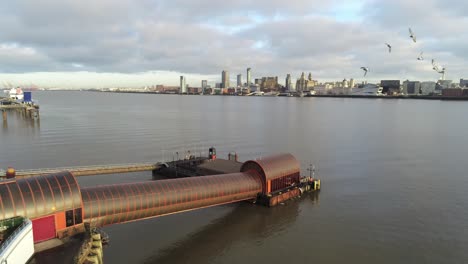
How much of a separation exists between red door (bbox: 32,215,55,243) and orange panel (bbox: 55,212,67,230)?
19 cm

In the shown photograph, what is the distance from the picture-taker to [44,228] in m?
20.2

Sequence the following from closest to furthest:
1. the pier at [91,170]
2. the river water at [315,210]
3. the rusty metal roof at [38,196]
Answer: the rusty metal roof at [38,196], the river water at [315,210], the pier at [91,170]

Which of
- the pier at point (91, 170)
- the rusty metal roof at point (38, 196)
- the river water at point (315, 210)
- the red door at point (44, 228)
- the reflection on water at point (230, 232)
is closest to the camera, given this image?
the rusty metal roof at point (38, 196)

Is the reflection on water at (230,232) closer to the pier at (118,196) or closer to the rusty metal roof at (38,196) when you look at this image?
the pier at (118,196)

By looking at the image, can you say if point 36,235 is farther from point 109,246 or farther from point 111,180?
point 111,180

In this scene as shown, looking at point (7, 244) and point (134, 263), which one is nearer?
point (7, 244)

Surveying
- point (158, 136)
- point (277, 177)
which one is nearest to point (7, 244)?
point (277, 177)

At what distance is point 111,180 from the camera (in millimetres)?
40281

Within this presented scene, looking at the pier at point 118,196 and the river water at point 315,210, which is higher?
the pier at point 118,196

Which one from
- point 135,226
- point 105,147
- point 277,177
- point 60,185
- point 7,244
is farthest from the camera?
point 105,147

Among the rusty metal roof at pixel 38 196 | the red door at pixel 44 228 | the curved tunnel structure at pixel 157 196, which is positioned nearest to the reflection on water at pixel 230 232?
the curved tunnel structure at pixel 157 196

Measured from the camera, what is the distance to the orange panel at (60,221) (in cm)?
2064

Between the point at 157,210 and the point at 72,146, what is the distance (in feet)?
139

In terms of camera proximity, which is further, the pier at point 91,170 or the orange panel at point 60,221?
the pier at point 91,170
